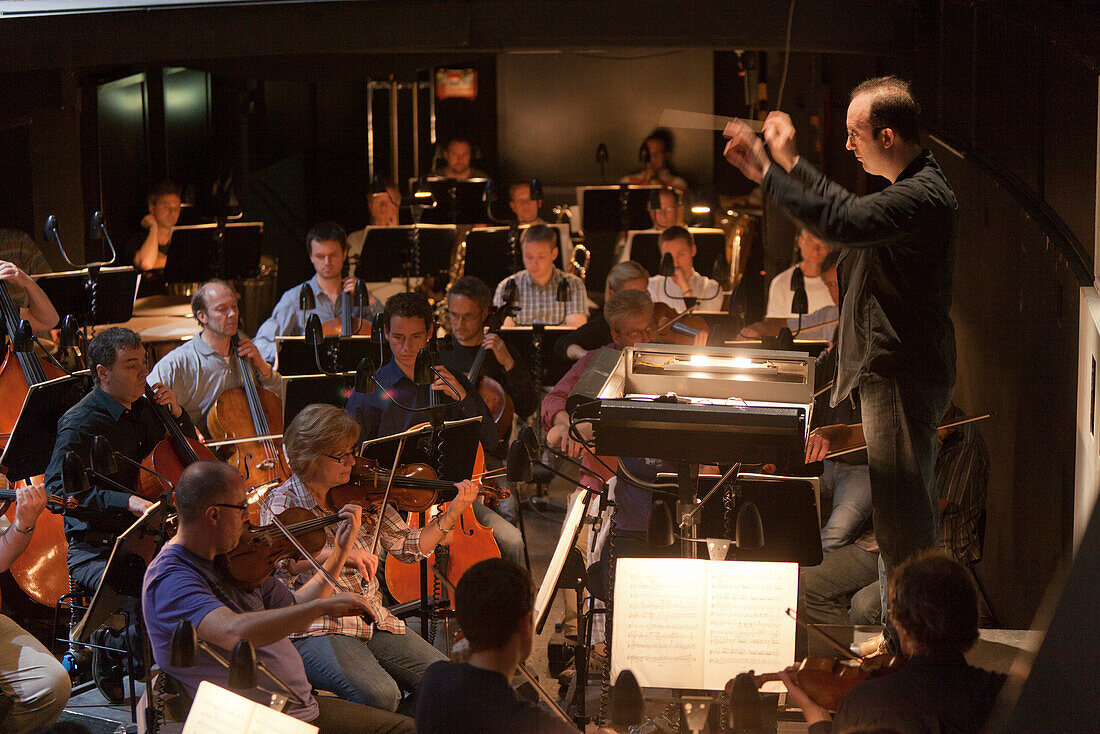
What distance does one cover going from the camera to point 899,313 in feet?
9.23

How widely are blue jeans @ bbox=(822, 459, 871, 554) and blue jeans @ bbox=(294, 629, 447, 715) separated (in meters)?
1.88

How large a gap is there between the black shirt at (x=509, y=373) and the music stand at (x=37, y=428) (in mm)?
1814

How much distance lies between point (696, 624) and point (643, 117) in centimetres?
986

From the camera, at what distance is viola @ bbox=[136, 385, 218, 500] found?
14.5 feet

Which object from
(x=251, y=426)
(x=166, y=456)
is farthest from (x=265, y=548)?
(x=251, y=426)

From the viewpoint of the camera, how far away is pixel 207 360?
5406mm

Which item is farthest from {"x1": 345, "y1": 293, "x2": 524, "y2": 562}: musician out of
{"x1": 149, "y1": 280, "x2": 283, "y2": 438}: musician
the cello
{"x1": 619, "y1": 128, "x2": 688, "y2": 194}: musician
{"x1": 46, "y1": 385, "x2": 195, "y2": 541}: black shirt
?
{"x1": 619, "y1": 128, "x2": 688, "y2": 194}: musician

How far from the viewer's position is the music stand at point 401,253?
8.00 m

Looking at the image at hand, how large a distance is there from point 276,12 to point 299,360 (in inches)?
96.4

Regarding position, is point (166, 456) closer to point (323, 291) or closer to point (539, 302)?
point (323, 291)

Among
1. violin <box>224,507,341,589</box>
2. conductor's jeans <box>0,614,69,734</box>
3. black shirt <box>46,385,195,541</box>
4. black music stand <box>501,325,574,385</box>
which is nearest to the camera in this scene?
violin <box>224,507,341,589</box>

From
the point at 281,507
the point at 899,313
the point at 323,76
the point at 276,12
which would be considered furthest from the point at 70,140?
the point at 899,313

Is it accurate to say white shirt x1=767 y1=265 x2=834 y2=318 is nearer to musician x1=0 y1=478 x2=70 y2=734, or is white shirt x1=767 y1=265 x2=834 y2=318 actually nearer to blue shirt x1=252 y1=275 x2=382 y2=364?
blue shirt x1=252 y1=275 x2=382 y2=364

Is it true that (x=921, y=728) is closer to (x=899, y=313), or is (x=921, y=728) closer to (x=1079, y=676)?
(x=1079, y=676)
